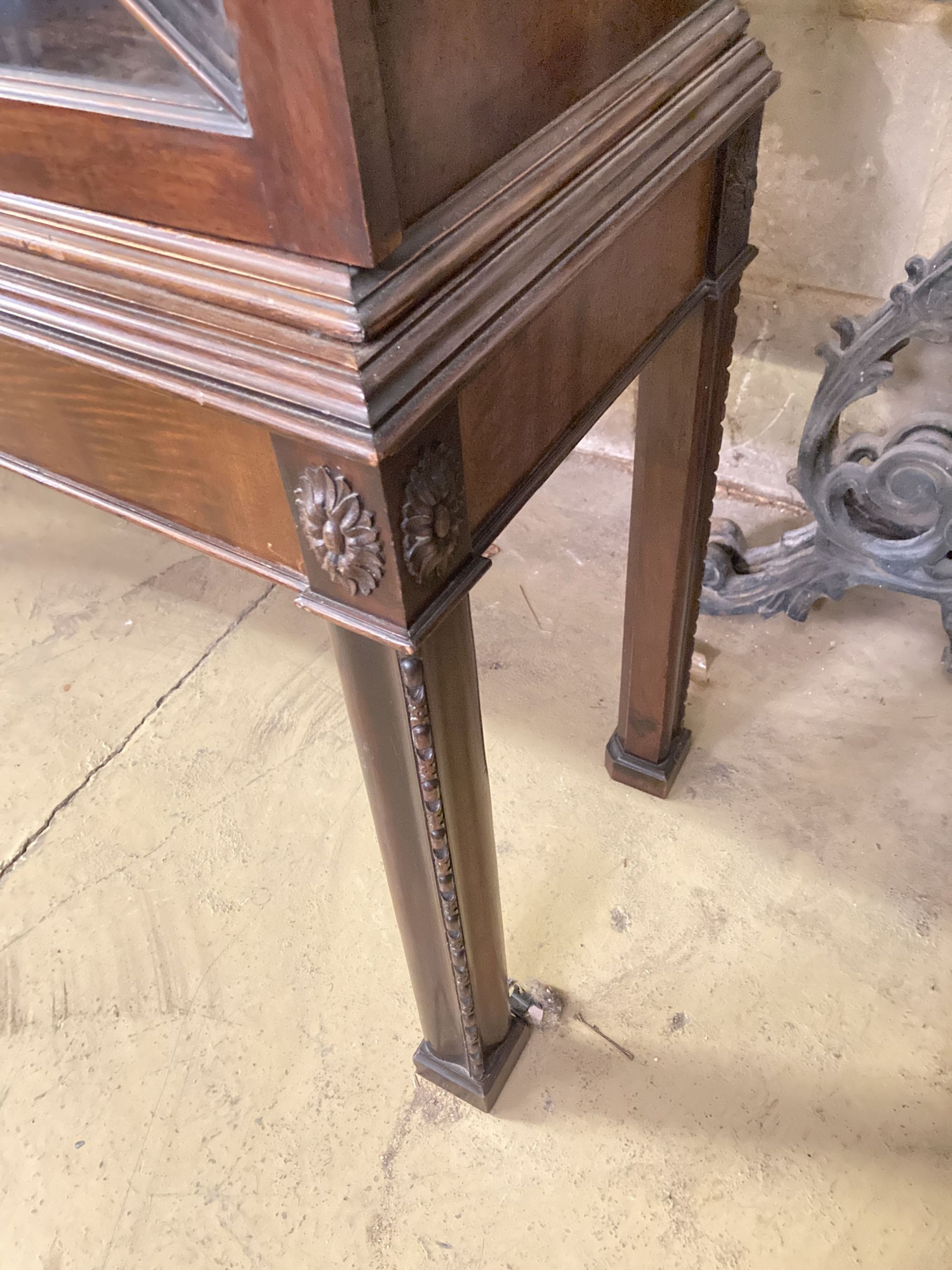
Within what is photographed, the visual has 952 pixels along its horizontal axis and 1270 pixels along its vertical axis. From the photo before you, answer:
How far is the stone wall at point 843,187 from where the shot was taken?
1125 millimetres

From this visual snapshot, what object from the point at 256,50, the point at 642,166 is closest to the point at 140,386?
the point at 256,50

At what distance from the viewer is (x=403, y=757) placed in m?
0.64

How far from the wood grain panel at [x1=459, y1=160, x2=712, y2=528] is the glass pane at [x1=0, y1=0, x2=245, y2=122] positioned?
0.18 m

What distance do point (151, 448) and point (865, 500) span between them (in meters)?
1.05

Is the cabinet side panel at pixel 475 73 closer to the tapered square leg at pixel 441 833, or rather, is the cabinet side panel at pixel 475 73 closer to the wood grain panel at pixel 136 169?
the wood grain panel at pixel 136 169

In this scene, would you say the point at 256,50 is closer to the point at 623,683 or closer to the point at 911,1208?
the point at 623,683

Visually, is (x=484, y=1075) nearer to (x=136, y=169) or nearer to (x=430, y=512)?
(x=430, y=512)

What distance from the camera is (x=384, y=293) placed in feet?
1.41

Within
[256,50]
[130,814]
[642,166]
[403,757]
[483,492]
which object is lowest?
[130,814]

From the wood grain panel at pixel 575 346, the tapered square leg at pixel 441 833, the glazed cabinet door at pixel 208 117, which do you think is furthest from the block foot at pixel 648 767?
the glazed cabinet door at pixel 208 117

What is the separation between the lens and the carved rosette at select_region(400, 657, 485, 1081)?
58cm

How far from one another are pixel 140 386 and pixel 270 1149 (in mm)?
821

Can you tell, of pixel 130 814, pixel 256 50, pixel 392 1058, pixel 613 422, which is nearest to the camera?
pixel 256 50

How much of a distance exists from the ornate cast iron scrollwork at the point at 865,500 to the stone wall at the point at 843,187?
0.43 feet
